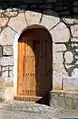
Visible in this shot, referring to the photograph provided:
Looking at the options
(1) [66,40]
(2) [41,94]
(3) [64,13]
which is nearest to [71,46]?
(1) [66,40]

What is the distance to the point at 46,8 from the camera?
33.2 ft

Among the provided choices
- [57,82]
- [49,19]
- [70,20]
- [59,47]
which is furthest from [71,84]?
[49,19]

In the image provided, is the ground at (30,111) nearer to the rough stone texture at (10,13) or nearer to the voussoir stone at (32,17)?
the voussoir stone at (32,17)

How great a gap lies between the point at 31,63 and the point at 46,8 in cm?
153

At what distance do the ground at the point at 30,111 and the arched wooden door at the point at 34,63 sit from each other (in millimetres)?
606

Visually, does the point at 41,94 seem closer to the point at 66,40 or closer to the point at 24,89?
the point at 24,89

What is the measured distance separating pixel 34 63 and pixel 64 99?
4.72ft

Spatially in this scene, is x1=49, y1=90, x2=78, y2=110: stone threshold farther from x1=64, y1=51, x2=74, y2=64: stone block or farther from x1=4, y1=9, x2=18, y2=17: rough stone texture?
x1=4, y1=9, x2=18, y2=17: rough stone texture

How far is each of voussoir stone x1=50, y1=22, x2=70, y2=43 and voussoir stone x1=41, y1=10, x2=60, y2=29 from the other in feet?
0.43

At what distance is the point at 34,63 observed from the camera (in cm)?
1052

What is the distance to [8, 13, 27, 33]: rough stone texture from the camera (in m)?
10.4

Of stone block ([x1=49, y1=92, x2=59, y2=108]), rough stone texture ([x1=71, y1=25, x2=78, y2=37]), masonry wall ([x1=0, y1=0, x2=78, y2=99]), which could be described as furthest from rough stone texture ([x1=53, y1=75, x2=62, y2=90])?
rough stone texture ([x1=71, y1=25, x2=78, y2=37])

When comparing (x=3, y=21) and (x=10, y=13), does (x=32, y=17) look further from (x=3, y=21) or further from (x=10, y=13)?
(x=3, y=21)

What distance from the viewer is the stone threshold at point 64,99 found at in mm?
9602
